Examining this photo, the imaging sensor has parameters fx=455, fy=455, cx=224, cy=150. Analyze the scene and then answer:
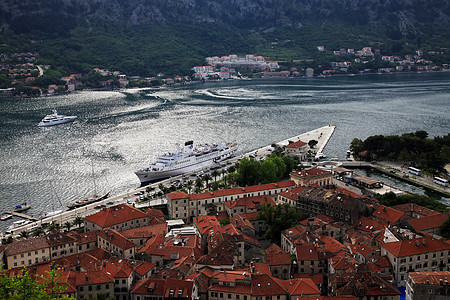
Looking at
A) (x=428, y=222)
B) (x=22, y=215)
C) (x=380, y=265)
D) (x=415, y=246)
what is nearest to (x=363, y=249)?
(x=380, y=265)

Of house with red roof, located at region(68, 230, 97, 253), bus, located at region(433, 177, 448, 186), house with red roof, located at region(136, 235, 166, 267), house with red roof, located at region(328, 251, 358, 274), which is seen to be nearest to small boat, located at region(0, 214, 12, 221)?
house with red roof, located at region(68, 230, 97, 253)

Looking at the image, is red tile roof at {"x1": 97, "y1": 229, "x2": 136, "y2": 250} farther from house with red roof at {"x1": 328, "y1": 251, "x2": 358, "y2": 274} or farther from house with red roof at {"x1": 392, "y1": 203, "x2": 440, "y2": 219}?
house with red roof at {"x1": 392, "y1": 203, "x2": 440, "y2": 219}

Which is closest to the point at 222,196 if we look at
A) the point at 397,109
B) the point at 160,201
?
the point at 160,201

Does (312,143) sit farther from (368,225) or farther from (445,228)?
(445,228)

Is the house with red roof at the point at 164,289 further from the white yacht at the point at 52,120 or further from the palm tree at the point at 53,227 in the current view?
the white yacht at the point at 52,120

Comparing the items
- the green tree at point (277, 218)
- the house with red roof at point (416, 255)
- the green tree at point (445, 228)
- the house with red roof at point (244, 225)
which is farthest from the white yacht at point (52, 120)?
the green tree at point (445, 228)

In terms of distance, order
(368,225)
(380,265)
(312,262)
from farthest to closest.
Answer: (368,225)
(312,262)
(380,265)
